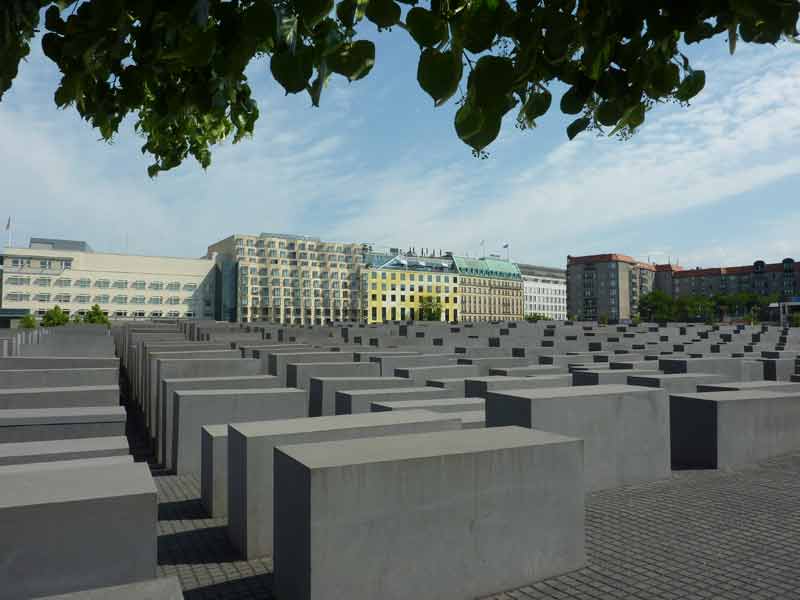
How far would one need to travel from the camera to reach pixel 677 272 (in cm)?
17650

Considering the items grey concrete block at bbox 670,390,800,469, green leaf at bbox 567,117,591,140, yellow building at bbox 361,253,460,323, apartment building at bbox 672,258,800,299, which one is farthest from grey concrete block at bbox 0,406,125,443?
apartment building at bbox 672,258,800,299

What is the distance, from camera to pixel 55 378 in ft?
42.7

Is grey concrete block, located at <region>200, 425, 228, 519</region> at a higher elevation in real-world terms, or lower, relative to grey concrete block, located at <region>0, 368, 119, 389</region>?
lower

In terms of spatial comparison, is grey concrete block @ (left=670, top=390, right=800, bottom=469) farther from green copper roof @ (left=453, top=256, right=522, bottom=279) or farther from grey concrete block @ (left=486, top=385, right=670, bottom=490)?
green copper roof @ (left=453, top=256, right=522, bottom=279)

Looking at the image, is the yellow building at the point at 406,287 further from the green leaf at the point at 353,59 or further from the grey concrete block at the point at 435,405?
the green leaf at the point at 353,59

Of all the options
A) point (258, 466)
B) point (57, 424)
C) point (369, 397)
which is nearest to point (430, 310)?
point (369, 397)

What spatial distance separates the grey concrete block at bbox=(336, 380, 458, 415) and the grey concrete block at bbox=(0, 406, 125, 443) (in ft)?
11.8

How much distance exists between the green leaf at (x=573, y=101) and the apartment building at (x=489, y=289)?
472ft

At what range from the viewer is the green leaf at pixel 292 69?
2.14 m

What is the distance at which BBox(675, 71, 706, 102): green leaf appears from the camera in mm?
2830

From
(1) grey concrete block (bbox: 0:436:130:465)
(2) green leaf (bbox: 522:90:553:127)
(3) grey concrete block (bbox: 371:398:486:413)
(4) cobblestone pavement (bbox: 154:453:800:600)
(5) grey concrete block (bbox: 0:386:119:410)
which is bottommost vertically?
(4) cobblestone pavement (bbox: 154:453:800:600)

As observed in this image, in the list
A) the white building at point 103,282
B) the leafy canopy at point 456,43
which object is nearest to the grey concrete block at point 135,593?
the leafy canopy at point 456,43

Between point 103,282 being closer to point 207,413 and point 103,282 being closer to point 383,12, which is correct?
point 207,413

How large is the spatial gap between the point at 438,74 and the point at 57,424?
8870 mm
